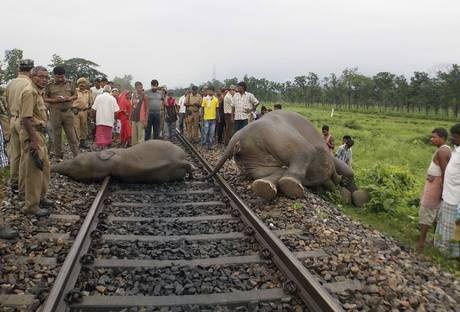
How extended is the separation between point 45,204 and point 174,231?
6.21ft

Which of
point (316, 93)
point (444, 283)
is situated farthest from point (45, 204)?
point (316, 93)

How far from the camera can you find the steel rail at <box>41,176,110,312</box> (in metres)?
3.13

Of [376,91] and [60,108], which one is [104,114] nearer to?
[60,108]

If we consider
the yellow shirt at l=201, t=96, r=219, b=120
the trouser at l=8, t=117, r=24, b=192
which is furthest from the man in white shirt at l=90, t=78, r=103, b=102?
the trouser at l=8, t=117, r=24, b=192

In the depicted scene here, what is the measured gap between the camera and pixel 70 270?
12.0 ft

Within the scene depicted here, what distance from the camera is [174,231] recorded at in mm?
5086

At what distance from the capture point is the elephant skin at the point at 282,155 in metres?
6.35

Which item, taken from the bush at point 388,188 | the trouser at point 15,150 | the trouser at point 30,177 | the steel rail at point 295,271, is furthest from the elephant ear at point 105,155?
the bush at point 388,188

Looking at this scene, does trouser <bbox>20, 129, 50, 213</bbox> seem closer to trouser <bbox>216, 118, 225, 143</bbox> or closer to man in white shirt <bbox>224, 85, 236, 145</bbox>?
man in white shirt <bbox>224, 85, 236, 145</bbox>

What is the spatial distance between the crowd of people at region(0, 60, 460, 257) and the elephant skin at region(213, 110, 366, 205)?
2.82 ft

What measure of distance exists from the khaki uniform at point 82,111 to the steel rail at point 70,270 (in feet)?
23.8

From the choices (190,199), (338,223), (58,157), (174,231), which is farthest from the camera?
(58,157)

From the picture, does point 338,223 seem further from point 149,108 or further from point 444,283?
point 149,108

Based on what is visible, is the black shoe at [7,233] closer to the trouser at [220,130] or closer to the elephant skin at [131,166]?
the elephant skin at [131,166]
